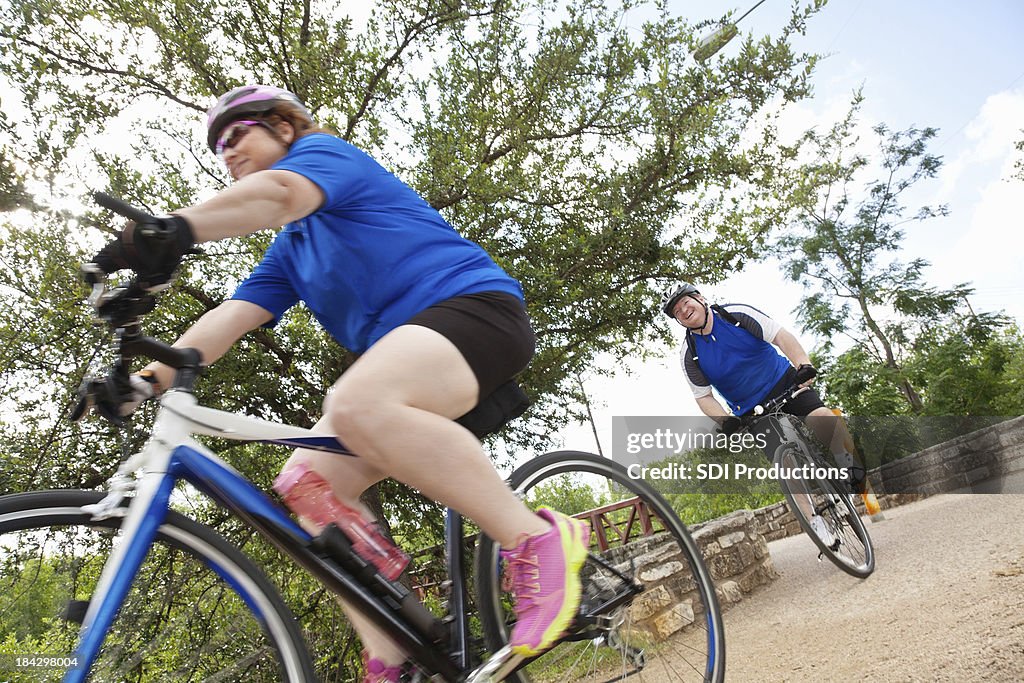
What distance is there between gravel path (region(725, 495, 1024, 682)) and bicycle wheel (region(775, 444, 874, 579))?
0.25 meters

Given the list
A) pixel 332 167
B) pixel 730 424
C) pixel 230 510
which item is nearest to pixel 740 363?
pixel 730 424

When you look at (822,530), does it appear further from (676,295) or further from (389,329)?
(389,329)

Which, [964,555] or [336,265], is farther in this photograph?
[964,555]

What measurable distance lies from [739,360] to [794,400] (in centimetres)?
53

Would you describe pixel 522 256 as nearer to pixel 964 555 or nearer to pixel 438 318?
pixel 964 555

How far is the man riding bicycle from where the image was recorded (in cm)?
539

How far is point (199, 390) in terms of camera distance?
5.57m

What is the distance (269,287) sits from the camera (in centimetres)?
203

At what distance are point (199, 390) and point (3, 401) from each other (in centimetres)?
141

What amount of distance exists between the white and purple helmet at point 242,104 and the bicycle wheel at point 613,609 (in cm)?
118

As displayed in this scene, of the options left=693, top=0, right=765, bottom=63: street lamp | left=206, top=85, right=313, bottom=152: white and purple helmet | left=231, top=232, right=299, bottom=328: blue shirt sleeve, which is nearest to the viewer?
left=206, top=85, right=313, bottom=152: white and purple helmet

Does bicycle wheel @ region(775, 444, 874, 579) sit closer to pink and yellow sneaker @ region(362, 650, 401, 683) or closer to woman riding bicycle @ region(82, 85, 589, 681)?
woman riding bicycle @ region(82, 85, 589, 681)

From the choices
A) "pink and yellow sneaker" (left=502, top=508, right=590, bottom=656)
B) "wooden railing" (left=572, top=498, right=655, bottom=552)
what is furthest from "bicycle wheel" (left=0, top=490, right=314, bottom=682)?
"wooden railing" (left=572, top=498, right=655, bottom=552)

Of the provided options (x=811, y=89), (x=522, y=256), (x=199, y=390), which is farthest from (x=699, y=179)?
(x=199, y=390)
